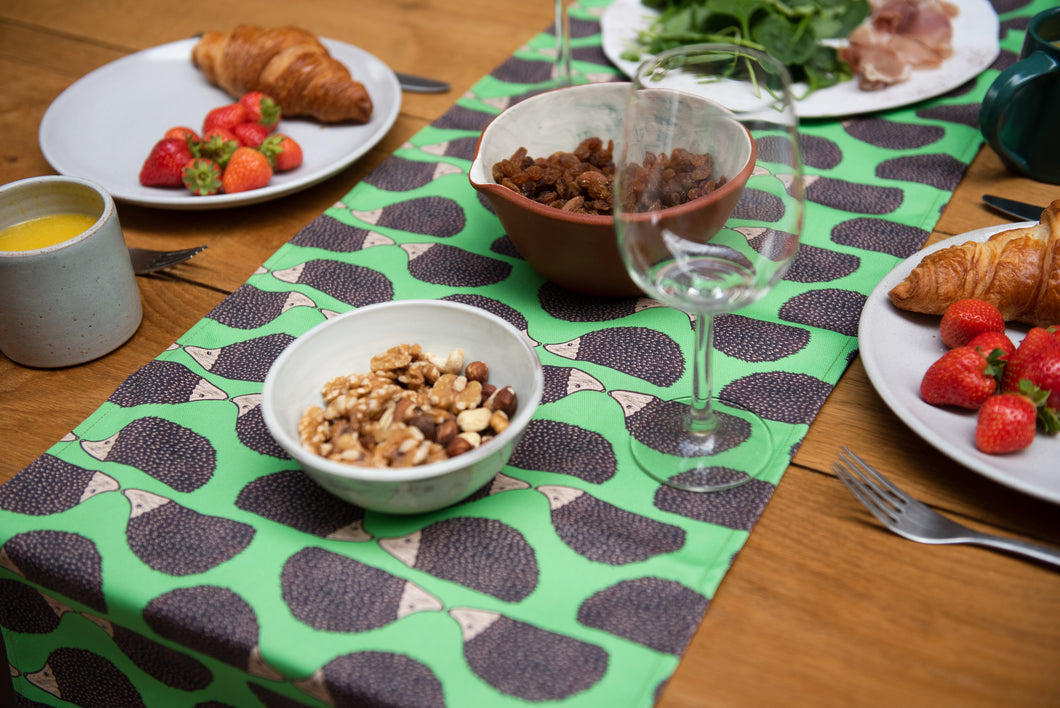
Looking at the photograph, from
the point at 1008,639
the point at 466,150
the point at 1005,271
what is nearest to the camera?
the point at 1008,639

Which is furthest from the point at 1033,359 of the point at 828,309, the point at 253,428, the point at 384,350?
the point at 253,428

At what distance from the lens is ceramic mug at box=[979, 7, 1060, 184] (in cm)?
117

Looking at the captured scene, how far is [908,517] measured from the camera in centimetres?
81

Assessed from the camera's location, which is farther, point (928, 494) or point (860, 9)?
point (860, 9)

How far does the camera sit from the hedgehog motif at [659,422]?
89 centimetres

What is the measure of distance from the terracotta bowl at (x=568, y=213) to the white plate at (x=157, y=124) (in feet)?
0.94

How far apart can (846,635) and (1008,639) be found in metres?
0.13

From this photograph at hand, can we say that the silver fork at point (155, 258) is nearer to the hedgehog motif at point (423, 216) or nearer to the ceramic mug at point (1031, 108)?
the hedgehog motif at point (423, 216)

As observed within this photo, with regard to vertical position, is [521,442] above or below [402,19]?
below

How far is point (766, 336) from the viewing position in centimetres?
103

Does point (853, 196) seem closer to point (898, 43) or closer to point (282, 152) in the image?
point (898, 43)

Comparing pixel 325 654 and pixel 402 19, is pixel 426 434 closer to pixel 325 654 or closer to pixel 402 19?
pixel 325 654

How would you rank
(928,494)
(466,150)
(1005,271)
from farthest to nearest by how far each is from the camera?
(466,150) < (1005,271) < (928,494)

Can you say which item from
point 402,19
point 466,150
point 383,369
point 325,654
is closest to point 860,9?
point 466,150
